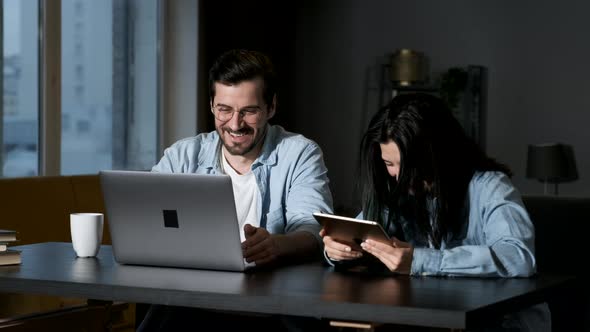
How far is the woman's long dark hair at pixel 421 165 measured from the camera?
2.15 m

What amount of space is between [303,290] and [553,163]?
475 centimetres

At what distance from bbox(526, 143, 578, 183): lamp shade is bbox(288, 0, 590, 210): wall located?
0.70 metres

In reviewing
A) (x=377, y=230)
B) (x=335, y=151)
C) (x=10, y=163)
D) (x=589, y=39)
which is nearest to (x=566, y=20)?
(x=589, y=39)

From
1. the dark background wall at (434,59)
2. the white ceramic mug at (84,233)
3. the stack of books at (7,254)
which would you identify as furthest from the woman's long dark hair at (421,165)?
the dark background wall at (434,59)

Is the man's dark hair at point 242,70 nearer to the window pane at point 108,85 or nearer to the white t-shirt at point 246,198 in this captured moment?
the white t-shirt at point 246,198

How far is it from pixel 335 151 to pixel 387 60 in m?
0.84

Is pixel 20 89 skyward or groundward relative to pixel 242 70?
groundward

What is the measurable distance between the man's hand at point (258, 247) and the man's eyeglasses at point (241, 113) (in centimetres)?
47

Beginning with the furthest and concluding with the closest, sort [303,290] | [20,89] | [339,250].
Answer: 1. [20,89]
2. [339,250]
3. [303,290]

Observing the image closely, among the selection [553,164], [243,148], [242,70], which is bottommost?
[553,164]

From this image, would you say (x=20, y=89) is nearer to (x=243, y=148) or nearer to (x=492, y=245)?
(x=243, y=148)

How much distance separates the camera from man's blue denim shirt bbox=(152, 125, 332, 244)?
8.45 ft

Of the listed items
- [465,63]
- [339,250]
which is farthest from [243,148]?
[465,63]

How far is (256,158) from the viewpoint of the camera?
2.71m
